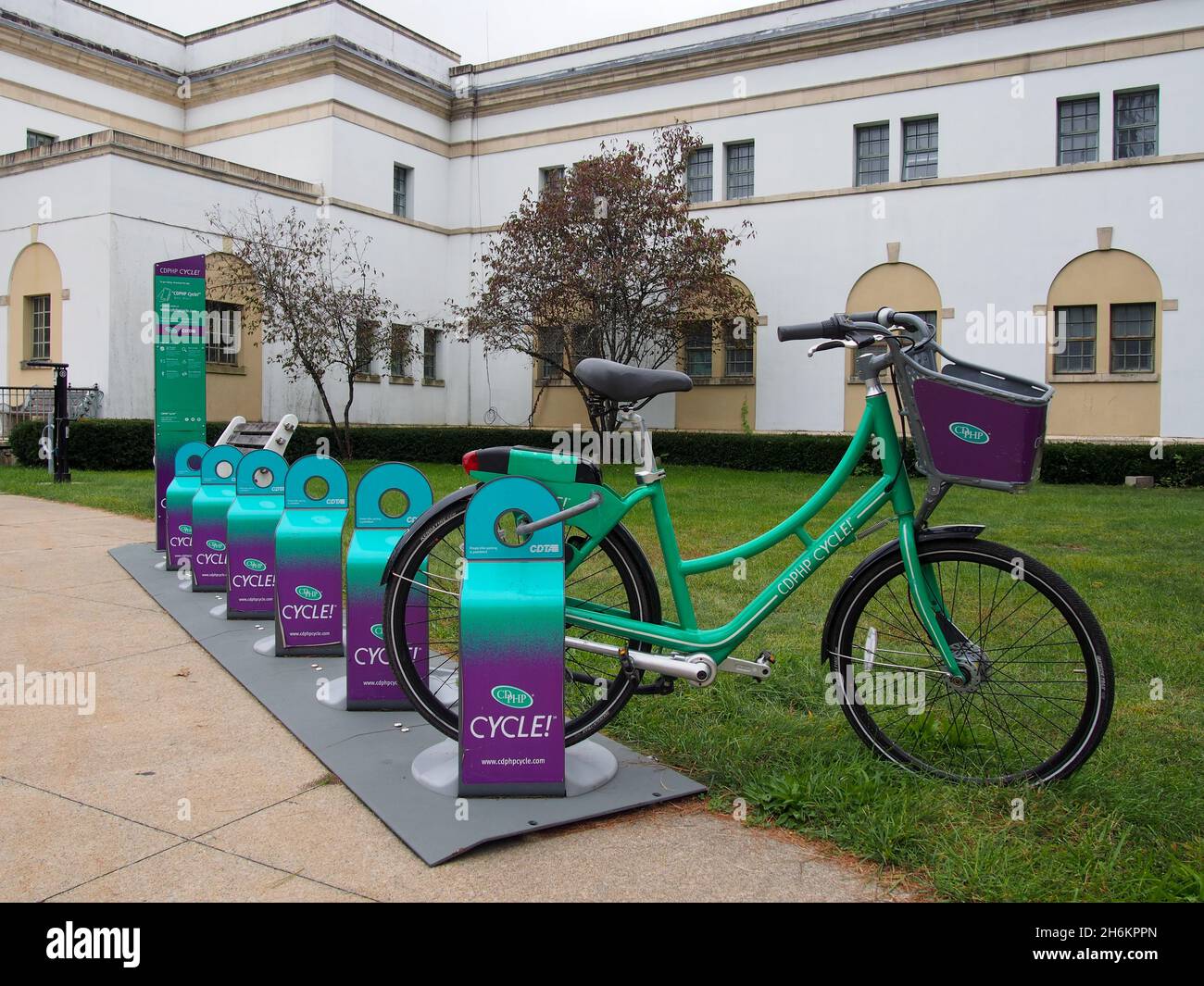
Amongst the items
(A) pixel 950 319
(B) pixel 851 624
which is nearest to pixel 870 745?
(B) pixel 851 624

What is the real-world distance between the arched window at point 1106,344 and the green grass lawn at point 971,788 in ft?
51.3

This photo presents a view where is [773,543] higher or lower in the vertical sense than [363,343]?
lower

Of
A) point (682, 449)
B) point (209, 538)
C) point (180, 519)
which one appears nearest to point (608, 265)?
point (682, 449)

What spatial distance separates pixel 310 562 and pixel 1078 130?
74.0 ft

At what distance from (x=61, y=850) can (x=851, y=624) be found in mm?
2734

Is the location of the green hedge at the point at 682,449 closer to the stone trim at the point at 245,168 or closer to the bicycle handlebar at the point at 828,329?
the stone trim at the point at 245,168

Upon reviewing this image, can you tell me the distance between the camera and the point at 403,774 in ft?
12.5

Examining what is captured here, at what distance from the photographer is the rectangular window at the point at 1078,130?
22.4m

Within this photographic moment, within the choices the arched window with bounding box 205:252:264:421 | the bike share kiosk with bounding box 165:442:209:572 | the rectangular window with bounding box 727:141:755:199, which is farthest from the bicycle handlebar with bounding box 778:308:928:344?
the rectangular window with bounding box 727:141:755:199

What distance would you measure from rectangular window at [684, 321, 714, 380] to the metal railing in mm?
13508

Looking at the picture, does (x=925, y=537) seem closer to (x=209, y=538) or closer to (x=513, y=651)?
(x=513, y=651)
